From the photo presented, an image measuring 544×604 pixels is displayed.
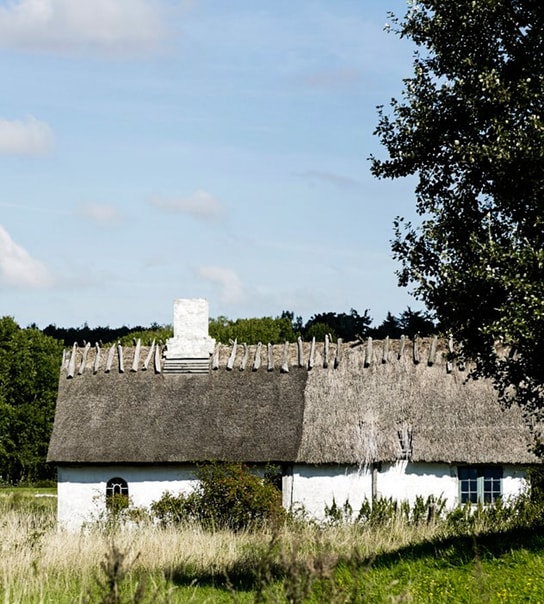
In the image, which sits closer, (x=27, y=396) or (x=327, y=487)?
(x=327, y=487)

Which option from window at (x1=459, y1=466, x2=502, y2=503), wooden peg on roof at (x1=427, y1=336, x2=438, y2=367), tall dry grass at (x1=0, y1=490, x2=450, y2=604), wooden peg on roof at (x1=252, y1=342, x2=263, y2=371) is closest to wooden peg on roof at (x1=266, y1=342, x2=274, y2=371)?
wooden peg on roof at (x1=252, y1=342, x2=263, y2=371)

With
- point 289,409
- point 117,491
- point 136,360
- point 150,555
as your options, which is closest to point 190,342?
point 136,360

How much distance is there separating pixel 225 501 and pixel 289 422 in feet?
13.2

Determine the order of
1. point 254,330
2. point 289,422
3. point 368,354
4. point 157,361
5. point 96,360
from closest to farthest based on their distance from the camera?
point 289,422 < point 368,354 < point 157,361 < point 96,360 < point 254,330

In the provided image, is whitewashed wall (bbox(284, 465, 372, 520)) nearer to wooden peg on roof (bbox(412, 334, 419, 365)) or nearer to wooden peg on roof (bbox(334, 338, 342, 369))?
wooden peg on roof (bbox(334, 338, 342, 369))

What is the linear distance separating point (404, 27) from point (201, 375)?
678 inches

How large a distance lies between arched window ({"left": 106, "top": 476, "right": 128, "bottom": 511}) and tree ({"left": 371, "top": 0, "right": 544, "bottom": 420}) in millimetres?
14746

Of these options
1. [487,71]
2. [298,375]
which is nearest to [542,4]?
[487,71]

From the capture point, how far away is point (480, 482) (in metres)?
28.3

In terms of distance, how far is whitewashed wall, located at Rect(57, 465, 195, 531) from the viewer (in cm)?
2900

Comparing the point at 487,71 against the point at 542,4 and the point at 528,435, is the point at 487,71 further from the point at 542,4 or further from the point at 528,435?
the point at 528,435

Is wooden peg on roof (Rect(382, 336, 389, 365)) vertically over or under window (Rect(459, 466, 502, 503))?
over

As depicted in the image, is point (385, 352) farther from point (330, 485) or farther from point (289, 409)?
point (330, 485)

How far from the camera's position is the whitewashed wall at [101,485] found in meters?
29.0
